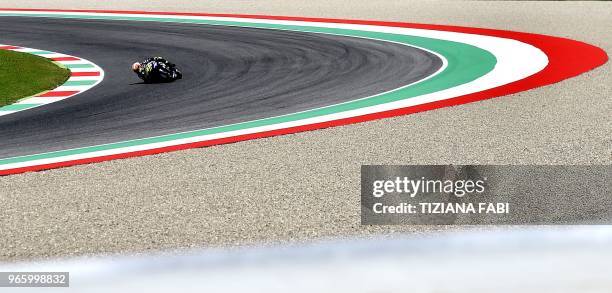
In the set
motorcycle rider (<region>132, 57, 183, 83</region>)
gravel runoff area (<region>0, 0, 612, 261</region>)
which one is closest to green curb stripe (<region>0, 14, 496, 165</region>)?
gravel runoff area (<region>0, 0, 612, 261</region>)

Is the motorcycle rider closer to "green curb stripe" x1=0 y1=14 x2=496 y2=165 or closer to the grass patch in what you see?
the grass patch

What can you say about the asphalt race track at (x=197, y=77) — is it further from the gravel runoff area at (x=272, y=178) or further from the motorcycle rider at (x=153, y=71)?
the gravel runoff area at (x=272, y=178)

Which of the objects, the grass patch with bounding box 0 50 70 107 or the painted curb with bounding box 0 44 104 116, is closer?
the painted curb with bounding box 0 44 104 116

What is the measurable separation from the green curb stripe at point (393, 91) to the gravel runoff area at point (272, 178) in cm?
82

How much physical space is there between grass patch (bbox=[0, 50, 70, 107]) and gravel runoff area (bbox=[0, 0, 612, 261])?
4.65 meters

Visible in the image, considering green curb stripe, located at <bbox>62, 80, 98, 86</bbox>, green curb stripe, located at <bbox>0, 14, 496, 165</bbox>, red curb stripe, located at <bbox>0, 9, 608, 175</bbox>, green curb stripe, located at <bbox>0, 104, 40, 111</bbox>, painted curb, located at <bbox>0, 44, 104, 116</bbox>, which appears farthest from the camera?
green curb stripe, located at <bbox>62, 80, 98, 86</bbox>

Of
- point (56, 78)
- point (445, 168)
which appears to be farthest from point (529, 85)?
→ point (56, 78)

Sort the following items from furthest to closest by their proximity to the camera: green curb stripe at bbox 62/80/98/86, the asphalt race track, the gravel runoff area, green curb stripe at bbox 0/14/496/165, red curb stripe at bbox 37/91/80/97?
1. green curb stripe at bbox 62/80/98/86
2. red curb stripe at bbox 37/91/80/97
3. the asphalt race track
4. green curb stripe at bbox 0/14/496/165
5. the gravel runoff area

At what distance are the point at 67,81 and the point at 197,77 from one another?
1902 mm

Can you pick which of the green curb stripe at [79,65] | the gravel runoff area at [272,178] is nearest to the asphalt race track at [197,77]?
the green curb stripe at [79,65]

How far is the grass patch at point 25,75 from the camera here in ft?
42.4

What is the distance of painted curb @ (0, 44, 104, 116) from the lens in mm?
12117

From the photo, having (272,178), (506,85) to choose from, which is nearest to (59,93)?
(272,178)

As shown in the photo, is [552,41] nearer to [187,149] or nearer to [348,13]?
[348,13]
